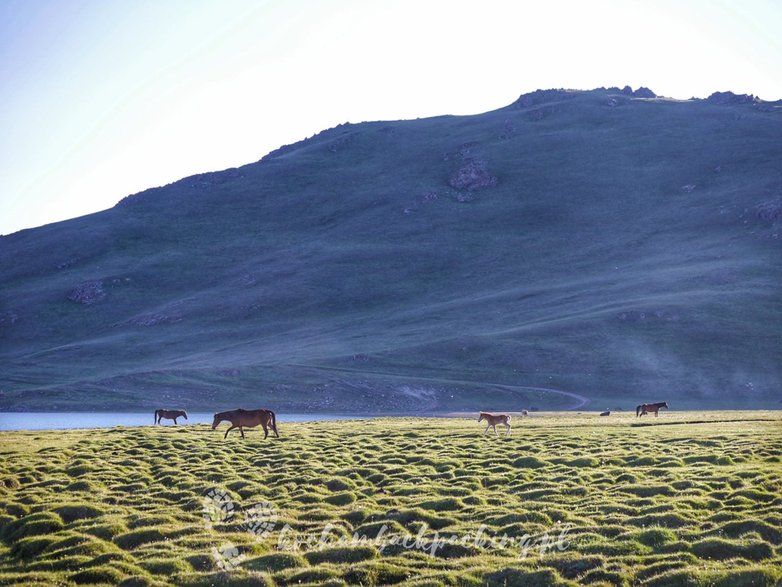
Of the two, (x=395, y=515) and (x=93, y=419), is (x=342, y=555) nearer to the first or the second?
(x=395, y=515)

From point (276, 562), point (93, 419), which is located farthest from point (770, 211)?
point (276, 562)

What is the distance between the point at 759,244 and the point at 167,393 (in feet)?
423

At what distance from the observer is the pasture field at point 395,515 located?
19.5 m

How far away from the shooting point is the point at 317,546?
21.8m

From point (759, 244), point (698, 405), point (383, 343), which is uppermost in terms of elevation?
point (759, 244)

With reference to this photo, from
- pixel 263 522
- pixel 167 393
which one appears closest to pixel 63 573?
pixel 263 522

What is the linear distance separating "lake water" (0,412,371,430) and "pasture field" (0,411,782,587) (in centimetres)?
4384

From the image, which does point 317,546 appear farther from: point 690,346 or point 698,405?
point 690,346

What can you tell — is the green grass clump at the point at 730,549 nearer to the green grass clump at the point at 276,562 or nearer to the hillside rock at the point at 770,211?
the green grass clump at the point at 276,562

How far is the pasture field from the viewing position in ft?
63.9

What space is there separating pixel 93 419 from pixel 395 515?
250 ft

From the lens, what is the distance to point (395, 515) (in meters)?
24.6

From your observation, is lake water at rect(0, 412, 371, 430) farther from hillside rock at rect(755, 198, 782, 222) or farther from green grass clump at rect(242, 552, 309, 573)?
hillside rock at rect(755, 198, 782, 222)

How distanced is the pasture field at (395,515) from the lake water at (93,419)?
144ft
